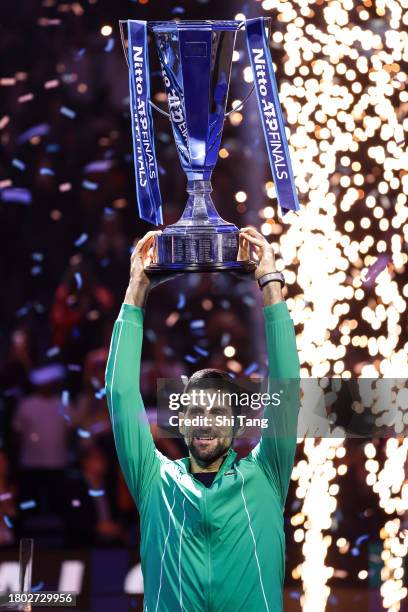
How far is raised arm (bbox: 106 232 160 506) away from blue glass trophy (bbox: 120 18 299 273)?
0.14 metres

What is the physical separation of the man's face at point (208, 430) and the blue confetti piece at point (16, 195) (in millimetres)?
2331

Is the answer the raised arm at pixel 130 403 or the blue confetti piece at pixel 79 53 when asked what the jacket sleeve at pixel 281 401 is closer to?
the raised arm at pixel 130 403

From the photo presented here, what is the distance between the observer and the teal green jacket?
179 centimetres

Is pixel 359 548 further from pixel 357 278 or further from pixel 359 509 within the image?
pixel 357 278

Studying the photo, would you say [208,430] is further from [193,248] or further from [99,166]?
[99,166]

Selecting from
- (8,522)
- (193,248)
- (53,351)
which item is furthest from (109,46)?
(193,248)

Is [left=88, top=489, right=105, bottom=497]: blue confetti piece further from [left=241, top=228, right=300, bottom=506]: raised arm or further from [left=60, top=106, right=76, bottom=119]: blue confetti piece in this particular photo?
[left=241, top=228, right=300, bottom=506]: raised arm

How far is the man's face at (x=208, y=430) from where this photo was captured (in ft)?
5.99

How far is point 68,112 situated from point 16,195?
327 millimetres

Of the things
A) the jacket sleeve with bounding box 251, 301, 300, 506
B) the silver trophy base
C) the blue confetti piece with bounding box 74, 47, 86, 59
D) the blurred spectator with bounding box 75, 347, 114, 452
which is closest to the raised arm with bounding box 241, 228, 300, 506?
the jacket sleeve with bounding box 251, 301, 300, 506

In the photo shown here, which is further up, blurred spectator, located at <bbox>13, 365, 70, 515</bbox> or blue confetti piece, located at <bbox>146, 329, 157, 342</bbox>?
blue confetti piece, located at <bbox>146, 329, 157, 342</bbox>

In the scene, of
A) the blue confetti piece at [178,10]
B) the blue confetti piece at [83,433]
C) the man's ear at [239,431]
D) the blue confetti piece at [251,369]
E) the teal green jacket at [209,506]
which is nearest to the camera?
the teal green jacket at [209,506]

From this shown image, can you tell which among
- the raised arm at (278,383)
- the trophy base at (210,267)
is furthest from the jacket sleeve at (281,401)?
the trophy base at (210,267)

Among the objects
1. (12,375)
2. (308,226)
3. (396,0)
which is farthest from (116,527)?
(396,0)
